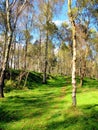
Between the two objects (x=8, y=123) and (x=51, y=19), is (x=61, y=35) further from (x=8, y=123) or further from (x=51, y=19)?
(x=8, y=123)

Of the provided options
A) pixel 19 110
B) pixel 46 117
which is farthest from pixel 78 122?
pixel 19 110

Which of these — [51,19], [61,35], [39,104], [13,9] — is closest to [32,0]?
[13,9]

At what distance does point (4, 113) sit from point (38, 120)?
4063mm

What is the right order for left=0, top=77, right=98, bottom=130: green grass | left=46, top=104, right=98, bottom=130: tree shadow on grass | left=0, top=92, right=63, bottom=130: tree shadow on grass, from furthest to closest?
1. left=0, top=92, right=63, bottom=130: tree shadow on grass
2. left=0, top=77, right=98, bottom=130: green grass
3. left=46, top=104, right=98, bottom=130: tree shadow on grass

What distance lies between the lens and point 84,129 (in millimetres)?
17906

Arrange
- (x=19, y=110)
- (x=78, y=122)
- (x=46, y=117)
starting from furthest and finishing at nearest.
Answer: (x=19, y=110) → (x=46, y=117) → (x=78, y=122)

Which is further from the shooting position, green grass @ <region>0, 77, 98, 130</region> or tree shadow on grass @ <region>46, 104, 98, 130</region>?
green grass @ <region>0, 77, 98, 130</region>

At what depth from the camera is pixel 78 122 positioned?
19.2 m

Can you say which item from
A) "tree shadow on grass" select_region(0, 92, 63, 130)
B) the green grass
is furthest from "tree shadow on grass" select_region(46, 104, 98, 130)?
"tree shadow on grass" select_region(0, 92, 63, 130)

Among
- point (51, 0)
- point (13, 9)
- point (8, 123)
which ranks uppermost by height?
point (51, 0)

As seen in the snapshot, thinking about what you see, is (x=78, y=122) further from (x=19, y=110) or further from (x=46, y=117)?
(x=19, y=110)

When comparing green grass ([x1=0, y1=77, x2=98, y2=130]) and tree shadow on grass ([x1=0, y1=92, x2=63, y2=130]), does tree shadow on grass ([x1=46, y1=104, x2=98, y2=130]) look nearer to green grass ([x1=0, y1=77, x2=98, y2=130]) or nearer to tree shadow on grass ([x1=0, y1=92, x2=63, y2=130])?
green grass ([x1=0, y1=77, x2=98, y2=130])

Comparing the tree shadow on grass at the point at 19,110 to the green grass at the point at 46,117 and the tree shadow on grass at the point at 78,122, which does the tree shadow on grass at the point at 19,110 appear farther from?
the tree shadow on grass at the point at 78,122

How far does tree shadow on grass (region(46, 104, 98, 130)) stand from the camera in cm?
1838
